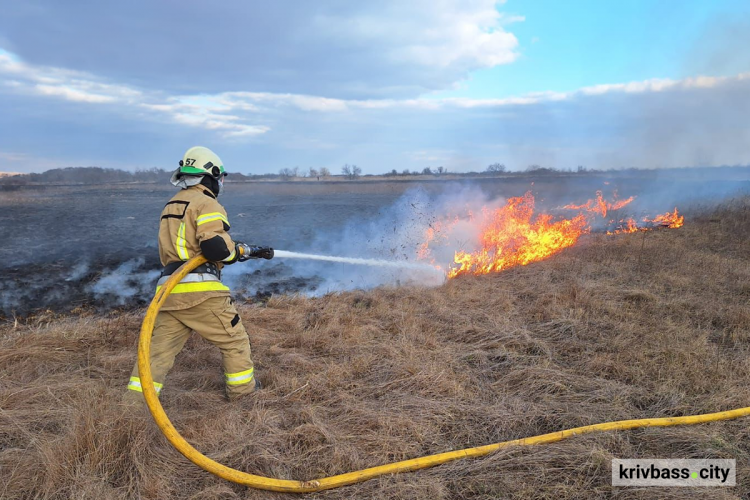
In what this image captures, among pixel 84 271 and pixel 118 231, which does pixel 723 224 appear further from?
pixel 118 231

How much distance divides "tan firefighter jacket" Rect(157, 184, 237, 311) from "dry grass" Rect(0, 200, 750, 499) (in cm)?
94

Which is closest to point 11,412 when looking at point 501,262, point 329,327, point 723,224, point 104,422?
point 104,422

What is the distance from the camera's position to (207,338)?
3.66 meters

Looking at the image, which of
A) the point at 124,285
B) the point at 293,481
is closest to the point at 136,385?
the point at 293,481

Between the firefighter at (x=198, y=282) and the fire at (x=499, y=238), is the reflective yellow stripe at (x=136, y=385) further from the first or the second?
the fire at (x=499, y=238)

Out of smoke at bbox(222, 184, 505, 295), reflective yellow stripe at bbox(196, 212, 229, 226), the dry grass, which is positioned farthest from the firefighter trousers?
smoke at bbox(222, 184, 505, 295)

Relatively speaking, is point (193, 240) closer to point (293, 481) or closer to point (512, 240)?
point (293, 481)

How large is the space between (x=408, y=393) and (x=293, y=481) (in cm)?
146

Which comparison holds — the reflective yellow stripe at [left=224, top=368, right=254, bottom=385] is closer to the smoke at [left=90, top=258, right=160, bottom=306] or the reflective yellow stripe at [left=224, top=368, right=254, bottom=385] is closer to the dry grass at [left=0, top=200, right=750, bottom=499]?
the dry grass at [left=0, top=200, right=750, bottom=499]

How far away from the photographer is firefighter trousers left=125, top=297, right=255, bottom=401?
3.52 metres

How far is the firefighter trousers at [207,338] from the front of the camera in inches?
139

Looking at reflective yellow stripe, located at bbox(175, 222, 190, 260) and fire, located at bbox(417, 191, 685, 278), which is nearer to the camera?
reflective yellow stripe, located at bbox(175, 222, 190, 260)

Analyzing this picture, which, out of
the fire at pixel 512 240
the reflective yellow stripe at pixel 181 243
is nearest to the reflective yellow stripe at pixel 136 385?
the reflective yellow stripe at pixel 181 243

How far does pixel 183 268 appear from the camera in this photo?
129 inches
